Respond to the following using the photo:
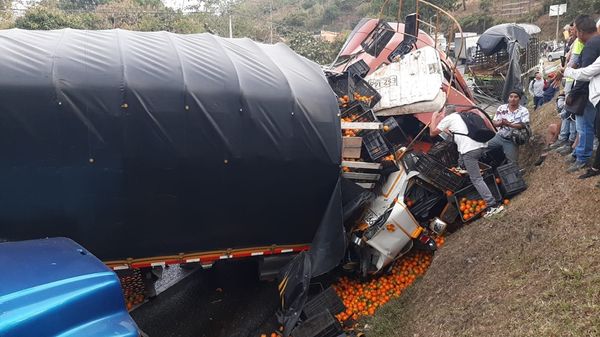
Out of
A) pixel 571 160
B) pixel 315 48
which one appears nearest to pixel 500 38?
pixel 571 160

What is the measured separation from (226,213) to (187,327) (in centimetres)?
200

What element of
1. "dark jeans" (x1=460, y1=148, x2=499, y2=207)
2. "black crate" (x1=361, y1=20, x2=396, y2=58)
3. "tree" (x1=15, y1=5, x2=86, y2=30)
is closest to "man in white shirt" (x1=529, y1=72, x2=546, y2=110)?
"black crate" (x1=361, y1=20, x2=396, y2=58)

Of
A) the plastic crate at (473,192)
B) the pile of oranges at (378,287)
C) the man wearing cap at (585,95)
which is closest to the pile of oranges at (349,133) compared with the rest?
the plastic crate at (473,192)

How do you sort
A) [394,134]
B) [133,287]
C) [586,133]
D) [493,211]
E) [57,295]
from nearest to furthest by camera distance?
[57,295], [586,133], [133,287], [493,211], [394,134]

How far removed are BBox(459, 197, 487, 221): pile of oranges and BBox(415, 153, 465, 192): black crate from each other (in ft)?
0.88

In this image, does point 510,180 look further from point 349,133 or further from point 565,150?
point 349,133

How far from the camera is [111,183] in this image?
542 cm

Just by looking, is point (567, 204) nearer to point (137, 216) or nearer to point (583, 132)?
point (583, 132)

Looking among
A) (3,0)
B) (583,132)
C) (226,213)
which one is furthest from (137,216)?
(3,0)

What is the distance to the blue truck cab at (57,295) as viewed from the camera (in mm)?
2912

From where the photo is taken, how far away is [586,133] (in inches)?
248

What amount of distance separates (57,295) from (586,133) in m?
6.61

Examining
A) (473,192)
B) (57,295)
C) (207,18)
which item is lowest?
(207,18)

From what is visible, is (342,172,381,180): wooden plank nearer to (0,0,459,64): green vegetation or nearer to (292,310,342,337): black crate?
(292,310,342,337): black crate
